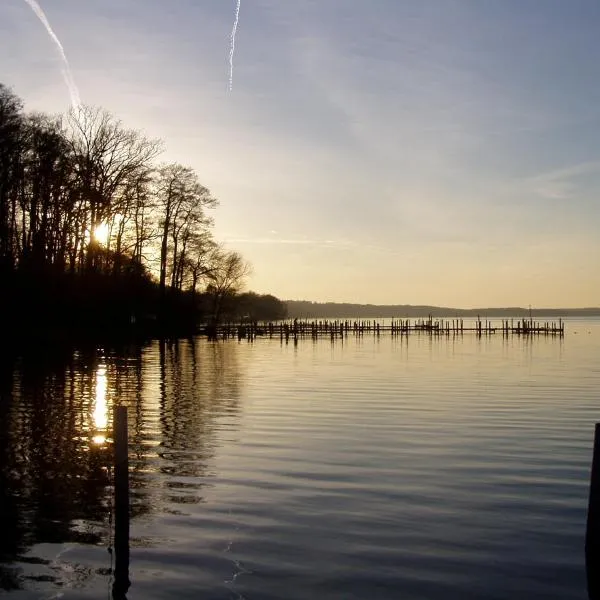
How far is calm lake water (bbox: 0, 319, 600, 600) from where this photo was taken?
792 centimetres

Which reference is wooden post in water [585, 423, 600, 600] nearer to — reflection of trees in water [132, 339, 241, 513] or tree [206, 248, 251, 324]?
reflection of trees in water [132, 339, 241, 513]

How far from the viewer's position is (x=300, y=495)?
11.5 m

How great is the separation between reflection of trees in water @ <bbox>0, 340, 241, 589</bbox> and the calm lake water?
0.18 feet

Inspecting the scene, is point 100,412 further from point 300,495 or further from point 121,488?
point 121,488

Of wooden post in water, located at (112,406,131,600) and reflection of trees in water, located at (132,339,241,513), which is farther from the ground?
wooden post in water, located at (112,406,131,600)

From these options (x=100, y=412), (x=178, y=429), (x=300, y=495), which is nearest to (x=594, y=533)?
(x=300, y=495)

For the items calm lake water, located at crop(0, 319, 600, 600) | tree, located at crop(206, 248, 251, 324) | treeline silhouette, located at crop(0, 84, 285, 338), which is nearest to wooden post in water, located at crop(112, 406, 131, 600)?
calm lake water, located at crop(0, 319, 600, 600)

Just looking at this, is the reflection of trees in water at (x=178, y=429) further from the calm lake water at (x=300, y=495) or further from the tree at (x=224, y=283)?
the tree at (x=224, y=283)

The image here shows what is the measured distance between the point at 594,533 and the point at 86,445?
10.4 metres

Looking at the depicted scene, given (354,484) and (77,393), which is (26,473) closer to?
(354,484)

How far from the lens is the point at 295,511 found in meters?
10.5

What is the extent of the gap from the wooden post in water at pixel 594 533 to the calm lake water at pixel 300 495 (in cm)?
14

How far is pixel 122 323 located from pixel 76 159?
16297 mm

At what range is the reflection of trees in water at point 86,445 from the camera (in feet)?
31.8
